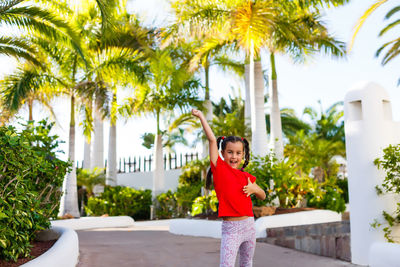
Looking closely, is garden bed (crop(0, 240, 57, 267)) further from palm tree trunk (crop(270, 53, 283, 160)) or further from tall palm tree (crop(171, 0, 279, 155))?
palm tree trunk (crop(270, 53, 283, 160))

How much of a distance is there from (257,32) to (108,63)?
5783 mm

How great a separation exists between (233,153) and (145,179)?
20.9 meters

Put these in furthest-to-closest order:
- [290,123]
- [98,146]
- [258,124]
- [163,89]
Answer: [290,123] → [98,146] → [163,89] → [258,124]

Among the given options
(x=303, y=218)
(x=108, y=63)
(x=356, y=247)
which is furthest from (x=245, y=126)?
(x=356, y=247)

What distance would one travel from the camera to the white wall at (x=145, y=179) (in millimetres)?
23062

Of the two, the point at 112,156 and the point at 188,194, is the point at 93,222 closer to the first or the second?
the point at 188,194

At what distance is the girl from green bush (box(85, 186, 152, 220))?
543 inches

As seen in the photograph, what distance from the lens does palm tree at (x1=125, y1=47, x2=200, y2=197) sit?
51.1 ft

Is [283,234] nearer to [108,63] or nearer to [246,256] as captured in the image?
[246,256]

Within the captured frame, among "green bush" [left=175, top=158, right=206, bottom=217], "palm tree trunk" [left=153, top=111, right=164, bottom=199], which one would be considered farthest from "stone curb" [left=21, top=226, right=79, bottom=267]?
"palm tree trunk" [left=153, top=111, right=164, bottom=199]

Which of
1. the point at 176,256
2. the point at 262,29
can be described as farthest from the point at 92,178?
the point at 176,256

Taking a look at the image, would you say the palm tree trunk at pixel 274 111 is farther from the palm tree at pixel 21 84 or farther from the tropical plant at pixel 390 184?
the tropical plant at pixel 390 184

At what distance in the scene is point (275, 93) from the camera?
13.7 meters

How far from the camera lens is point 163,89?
16.0 meters
